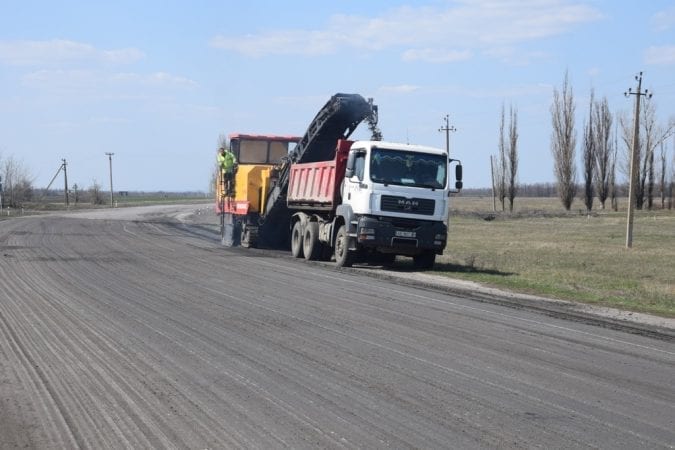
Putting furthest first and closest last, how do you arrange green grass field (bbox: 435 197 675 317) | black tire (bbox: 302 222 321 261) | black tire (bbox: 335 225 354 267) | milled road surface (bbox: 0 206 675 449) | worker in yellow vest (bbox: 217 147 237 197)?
worker in yellow vest (bbox: 217 147 237 197), black tire (bbox: 302 222 321 261), black tire (bbox: 335 225 354 267), green grass field (bbox: 435 197 675 317), milled road surface (bbox: 0 206 675 449)

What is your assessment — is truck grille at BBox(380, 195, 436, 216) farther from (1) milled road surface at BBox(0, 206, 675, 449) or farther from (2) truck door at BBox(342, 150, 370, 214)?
(1) milled road surface at BBox(0, 206, 675, 449)

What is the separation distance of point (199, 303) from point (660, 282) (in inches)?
543

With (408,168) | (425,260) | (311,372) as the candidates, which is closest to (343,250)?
(425,260)

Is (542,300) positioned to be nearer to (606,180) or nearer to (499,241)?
(499,241)

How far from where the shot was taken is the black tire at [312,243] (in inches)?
995

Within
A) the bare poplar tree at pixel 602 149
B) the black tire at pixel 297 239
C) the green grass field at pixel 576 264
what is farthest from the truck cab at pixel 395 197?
the bare poplar tree at pixel 602 149

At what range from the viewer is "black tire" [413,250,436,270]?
77.9ft

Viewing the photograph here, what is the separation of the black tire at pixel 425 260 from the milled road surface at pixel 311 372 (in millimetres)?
6867

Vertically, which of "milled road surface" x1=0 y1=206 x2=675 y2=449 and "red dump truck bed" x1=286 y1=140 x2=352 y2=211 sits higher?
"red dump truck bed" x1=286 y1=140 x2=352 y2=211

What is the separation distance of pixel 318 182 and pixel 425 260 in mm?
3765

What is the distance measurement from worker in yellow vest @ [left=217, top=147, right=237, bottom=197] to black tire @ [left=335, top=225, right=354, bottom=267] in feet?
25.0

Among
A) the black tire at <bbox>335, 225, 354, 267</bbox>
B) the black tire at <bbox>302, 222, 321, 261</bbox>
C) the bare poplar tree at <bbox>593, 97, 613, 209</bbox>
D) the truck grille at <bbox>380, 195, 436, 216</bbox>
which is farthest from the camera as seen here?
the bare poplar tree at <bbox>593, 97, 613, 209</bbox>

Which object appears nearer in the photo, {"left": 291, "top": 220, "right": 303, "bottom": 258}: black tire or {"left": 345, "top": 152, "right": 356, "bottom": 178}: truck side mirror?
{"left": 345, "top": 152, "right": 356, "bottom": 178}: truck side mirror

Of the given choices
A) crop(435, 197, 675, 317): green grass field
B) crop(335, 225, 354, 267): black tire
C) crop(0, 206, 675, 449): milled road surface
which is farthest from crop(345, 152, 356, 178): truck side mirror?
crop(0, 206, 675, 449): milled road surface
